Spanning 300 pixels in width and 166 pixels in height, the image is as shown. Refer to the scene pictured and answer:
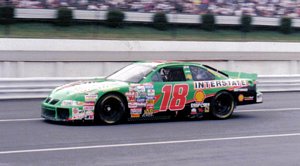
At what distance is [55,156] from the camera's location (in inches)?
352

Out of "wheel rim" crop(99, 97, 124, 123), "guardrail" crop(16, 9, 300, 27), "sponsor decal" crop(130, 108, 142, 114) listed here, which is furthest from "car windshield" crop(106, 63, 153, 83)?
"guardrail" crop(16, 9, 300, 27)

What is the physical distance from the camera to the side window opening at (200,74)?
13.4 m

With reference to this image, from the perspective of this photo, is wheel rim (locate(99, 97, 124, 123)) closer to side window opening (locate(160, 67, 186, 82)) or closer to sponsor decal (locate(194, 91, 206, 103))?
side window opening (locate(160, 67, 186, 82))

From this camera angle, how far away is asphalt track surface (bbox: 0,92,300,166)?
29.3ft

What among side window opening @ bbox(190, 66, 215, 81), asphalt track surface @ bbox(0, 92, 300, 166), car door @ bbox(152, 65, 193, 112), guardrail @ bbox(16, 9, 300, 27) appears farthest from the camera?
guardrail @ bbox(16, 9, 300, 27)

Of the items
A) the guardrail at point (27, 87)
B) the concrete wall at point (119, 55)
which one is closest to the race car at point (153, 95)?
the guardrail at point (27, 87)

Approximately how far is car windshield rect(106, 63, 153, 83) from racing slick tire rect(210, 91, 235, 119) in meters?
1.67

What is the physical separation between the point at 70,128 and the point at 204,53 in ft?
50.2

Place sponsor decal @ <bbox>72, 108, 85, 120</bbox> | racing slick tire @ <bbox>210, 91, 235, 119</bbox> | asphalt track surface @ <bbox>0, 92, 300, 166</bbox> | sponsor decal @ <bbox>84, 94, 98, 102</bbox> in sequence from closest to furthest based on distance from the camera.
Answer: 1. asphalt track surface @ <bbox>0, 92, 300, 166</bbox>
2. sponsor decal @ <bbox>72, 108, 85, 120</bbox>
3. sponsor decal @ <bbox>84, 94, 98, 102</bbox>
4. racing slick tire @ <bbox>210, 91, 235, 119</bbox>

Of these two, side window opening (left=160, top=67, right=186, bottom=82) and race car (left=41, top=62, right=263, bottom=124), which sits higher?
side window opening (left=160, top=67, right=186, bottom=82)

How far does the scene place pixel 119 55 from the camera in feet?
80.5

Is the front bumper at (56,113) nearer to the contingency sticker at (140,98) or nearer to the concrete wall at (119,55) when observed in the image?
the contingency sticker at (140,98)

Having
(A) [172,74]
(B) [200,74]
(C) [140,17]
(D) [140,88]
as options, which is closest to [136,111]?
(D) [140,88]

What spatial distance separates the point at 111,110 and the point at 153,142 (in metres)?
2.03
